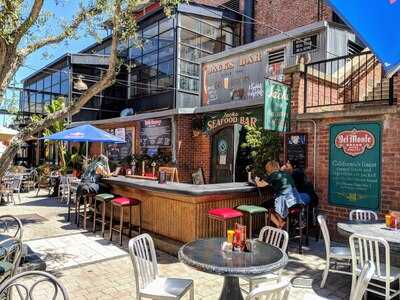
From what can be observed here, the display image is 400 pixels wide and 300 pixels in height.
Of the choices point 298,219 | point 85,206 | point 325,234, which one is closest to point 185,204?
point 298,219

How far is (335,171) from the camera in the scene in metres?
6.86

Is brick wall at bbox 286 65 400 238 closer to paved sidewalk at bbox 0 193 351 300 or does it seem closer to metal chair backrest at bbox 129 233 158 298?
paved sidewalk at bbox 0 193 351 300

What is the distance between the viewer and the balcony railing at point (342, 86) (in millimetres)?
7527

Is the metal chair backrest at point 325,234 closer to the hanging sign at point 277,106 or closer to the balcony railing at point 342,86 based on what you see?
the hanging sign at point 277,106

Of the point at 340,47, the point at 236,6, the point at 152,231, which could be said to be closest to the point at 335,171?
the point at 152,231

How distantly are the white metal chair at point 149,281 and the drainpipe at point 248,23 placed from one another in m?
12.7

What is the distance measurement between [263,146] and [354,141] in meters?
2.11

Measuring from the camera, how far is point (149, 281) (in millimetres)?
3611

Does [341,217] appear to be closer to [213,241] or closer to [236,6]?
[213,241]

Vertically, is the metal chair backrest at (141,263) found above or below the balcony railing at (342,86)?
below

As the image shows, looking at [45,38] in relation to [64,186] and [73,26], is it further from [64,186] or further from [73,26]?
[64,186]

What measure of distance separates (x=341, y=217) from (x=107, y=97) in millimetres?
14518

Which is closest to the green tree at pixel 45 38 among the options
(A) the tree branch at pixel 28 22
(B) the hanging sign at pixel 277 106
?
(A) the tree branch at pixel 28 22

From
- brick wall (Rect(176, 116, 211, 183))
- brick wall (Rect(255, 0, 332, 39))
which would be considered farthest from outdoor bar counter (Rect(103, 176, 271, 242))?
brick wall (Rect(255, 0, 332, 39))
